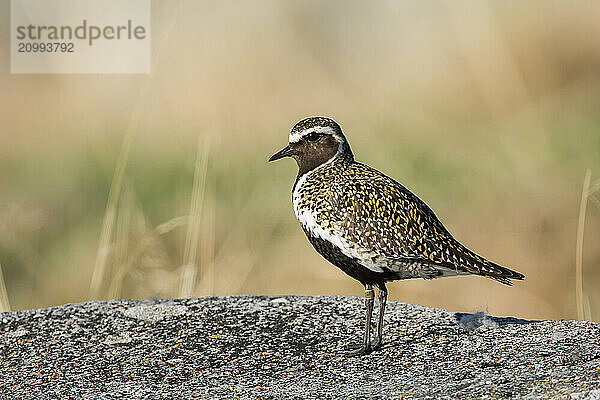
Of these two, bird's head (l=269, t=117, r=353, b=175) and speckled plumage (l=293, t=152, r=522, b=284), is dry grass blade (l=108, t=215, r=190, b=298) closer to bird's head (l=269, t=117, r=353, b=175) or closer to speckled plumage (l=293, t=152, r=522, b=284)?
bird's head (l=269, t=117, r=353, b=175)

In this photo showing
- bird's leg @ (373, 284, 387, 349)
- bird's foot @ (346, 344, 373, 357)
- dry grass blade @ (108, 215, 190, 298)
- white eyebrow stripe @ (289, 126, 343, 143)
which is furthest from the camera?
dry grass blade @ (108, 215, 190, 298)

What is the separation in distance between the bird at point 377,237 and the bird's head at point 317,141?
215mm

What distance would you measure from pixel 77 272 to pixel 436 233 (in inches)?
181

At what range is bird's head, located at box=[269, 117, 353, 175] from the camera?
4.56 m

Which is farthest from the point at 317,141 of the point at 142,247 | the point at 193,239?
the point at 142,247

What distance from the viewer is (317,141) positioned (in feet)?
15.0

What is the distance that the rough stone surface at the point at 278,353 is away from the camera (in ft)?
11.3

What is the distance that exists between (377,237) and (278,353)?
2.19 ft

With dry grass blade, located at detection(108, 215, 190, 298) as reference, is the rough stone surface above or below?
below

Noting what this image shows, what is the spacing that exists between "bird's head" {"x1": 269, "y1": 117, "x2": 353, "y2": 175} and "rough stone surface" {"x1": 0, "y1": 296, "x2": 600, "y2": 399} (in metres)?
0.75

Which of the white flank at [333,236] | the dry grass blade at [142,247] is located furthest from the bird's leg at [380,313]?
the dry grass blade at [142,247]

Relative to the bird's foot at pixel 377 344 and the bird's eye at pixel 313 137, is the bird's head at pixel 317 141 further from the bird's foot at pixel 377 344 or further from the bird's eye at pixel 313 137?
the bird's foot at pixel 377 344

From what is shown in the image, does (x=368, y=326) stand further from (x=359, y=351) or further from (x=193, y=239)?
(x=193, y=239)

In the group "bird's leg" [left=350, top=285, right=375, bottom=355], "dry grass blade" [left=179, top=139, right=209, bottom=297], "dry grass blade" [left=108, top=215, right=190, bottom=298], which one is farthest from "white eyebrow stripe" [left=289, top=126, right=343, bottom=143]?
"dry grass blade" [left=108, top=215, right=190, bottom=298]
